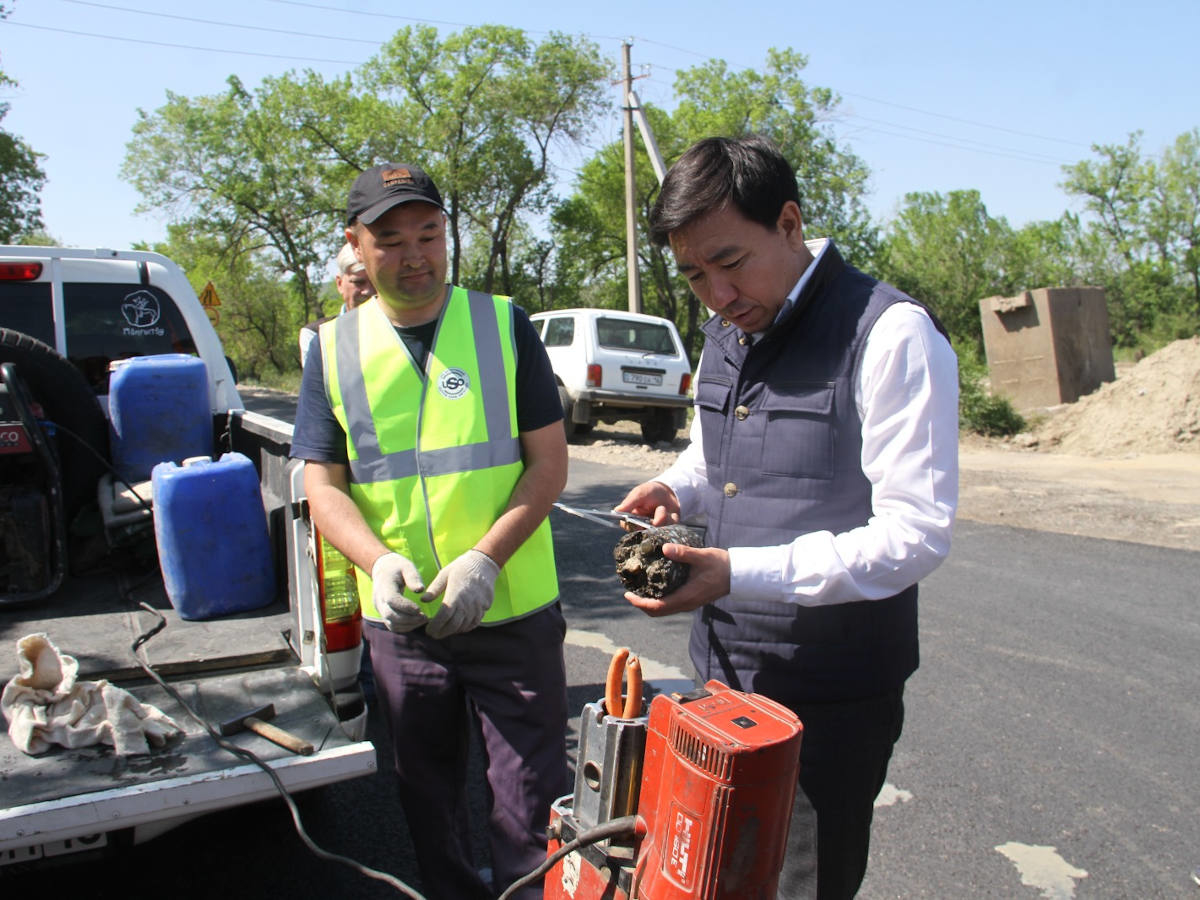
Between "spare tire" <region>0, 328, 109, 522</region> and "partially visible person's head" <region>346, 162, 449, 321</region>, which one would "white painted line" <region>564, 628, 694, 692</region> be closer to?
"spare tire" <region>0, 328, 109, 522</region>

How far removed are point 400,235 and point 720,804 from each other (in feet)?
5.32

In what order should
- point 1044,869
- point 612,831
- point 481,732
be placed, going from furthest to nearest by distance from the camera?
point 1044,869, point 481,732, point 612,831

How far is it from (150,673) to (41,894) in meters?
0.84

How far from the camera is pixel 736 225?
1.70 m

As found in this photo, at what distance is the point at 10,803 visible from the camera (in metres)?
2.06

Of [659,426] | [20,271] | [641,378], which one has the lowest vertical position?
[659,426]

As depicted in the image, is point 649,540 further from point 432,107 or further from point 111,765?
point 432,107

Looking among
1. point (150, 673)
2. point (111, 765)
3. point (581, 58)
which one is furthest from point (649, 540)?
point (581, 58)

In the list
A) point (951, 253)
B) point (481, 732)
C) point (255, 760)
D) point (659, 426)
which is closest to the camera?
point (255, 760)

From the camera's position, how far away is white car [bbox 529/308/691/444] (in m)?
13.6

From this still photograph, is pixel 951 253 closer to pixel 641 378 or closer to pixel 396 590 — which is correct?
pixel 641 378

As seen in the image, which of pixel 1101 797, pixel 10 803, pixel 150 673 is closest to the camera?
pixel 10 803

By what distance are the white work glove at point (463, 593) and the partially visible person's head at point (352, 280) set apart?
2229mm

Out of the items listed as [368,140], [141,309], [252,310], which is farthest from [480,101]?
[141,309]
